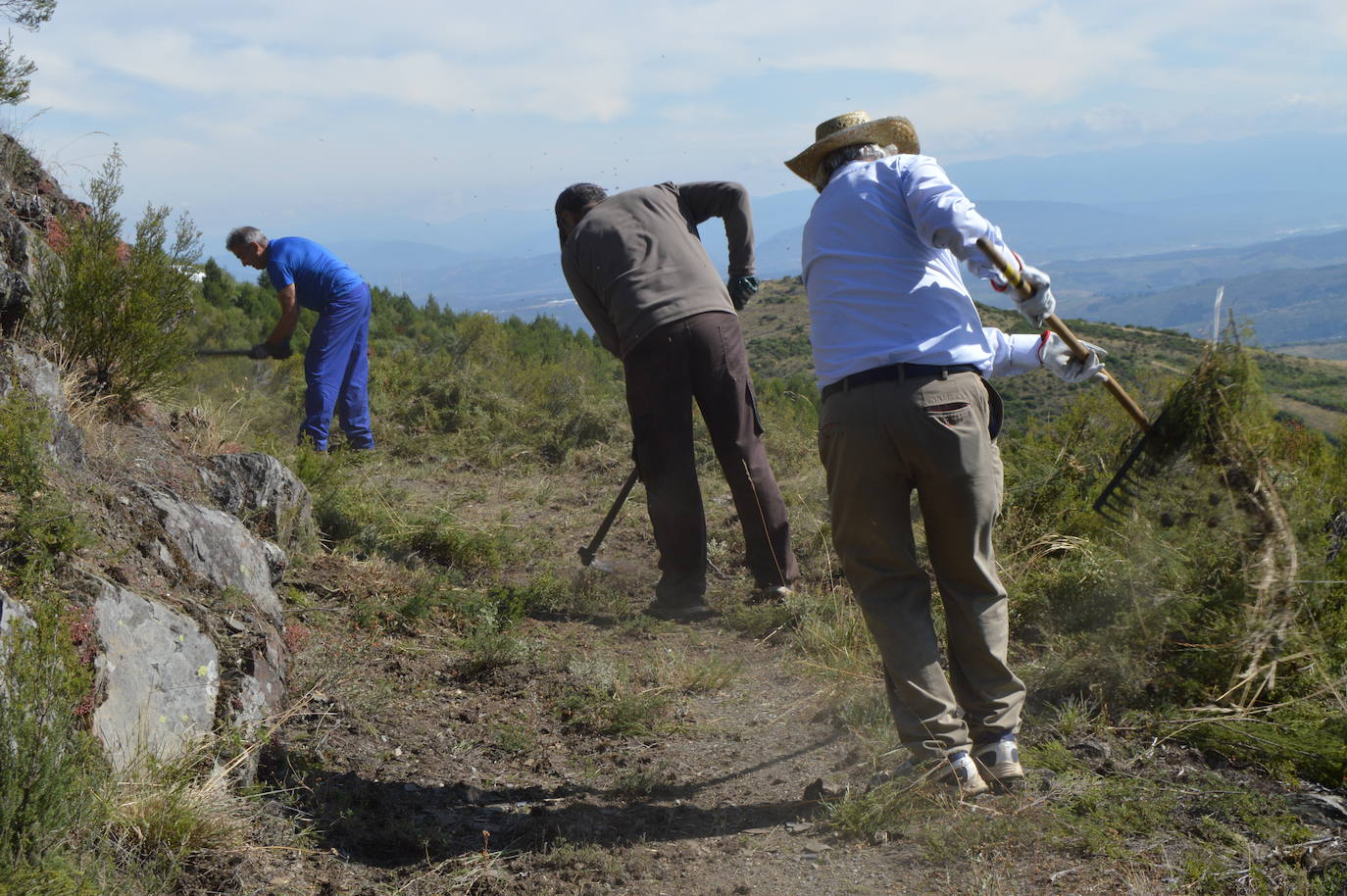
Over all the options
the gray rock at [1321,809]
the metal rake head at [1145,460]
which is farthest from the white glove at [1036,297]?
the gray rock at [1321,809]

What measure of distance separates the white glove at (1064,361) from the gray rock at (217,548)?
9.34 feet

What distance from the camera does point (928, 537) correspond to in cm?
275

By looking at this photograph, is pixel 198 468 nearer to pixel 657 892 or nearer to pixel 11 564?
pixel 11 564

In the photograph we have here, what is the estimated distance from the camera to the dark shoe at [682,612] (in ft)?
15.2

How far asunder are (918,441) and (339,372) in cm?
533

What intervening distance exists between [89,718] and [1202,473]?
3.26 m

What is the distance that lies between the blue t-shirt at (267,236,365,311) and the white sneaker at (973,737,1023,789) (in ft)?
18.6

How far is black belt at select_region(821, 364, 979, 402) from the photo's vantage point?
258 cm

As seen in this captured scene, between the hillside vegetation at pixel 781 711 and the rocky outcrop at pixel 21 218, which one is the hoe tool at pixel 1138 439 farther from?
the rocky outcrop at pixel 21 218

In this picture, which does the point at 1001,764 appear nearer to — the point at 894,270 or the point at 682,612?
the point at 894,270

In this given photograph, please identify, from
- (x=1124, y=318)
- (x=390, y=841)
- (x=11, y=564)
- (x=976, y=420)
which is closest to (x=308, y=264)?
(x=11, y=564)

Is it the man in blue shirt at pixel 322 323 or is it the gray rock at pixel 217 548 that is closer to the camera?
the gray rock at pixel 217 548

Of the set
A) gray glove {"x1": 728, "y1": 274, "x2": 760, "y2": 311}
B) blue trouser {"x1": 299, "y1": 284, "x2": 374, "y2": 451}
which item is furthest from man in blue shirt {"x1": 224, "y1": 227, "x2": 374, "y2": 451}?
→ gray glove {"x1": 728, "y1": 274, "x2": 760, "y2": 311}

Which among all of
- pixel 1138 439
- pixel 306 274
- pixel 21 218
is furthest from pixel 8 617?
pixel 306 274
